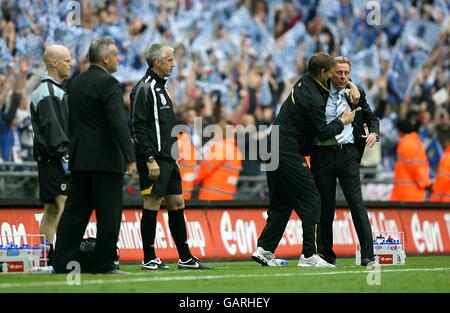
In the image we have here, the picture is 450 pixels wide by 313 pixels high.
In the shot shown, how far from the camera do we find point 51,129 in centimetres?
1124

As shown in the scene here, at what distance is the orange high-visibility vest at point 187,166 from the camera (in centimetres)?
1753

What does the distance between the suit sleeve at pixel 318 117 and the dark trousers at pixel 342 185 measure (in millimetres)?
433

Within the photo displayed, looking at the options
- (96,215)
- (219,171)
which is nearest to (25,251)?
(96,215)

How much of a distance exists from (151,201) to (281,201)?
1745 millimetres

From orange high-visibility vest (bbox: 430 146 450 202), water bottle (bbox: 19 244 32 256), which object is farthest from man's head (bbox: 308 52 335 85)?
orange high-visibility vest (bbox: 430 146 450 202)

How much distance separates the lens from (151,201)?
1146cm

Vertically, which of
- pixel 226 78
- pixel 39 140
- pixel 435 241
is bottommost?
pixel 435 241

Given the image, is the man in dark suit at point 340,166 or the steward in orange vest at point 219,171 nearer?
the man in dark suit at point 340,166

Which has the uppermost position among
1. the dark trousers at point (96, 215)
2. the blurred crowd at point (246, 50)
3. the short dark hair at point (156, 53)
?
the blurred crowd at point (246, 50)

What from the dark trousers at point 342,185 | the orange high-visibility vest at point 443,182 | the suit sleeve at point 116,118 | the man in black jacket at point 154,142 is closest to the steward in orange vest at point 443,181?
the orange high-visibility vest at point 443,182

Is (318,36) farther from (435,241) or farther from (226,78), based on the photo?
(435,241)

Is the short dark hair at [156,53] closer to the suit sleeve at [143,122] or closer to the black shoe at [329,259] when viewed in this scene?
the suit sleeve at [143,122]

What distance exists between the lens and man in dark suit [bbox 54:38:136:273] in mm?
9984
